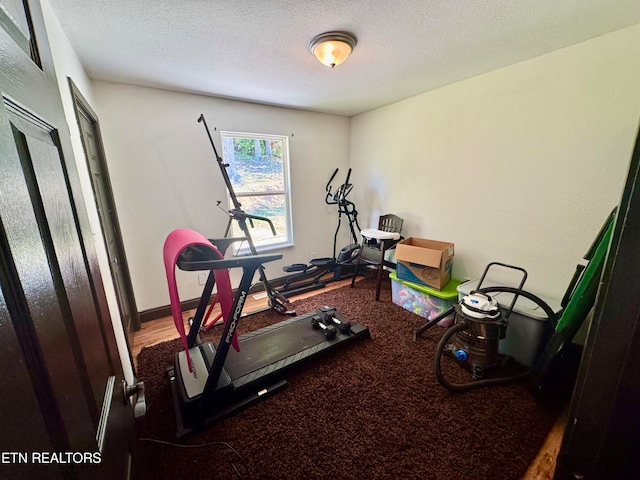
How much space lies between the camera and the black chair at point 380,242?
300 centimetres

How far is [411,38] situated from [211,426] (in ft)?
9.38

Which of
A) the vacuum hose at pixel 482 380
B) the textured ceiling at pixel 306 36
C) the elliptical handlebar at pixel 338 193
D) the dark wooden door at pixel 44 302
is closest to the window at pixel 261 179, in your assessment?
the elliptical handlebar at pixel 338 193

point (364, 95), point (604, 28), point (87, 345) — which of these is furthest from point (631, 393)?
point (364, 95)

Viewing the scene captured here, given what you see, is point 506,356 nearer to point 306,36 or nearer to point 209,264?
point 209,264

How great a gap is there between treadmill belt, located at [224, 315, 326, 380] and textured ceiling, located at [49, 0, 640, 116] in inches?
89.1

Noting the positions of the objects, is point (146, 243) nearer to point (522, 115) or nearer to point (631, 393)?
point (631, 393)

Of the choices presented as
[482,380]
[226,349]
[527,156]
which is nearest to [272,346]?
[226,349]

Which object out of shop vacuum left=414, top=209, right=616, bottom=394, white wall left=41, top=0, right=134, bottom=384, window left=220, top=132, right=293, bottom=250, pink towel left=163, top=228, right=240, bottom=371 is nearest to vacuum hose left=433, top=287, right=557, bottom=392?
shop vacuum left=414, top=209, right=616, bottom=394

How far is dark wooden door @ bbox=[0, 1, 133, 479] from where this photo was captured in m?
0.31

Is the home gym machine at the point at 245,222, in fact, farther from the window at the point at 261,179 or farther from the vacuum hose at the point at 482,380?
the vacuum hose at the point at 482,380

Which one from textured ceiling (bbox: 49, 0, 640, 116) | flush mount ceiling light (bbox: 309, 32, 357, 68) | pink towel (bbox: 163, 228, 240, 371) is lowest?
pink towel (bbox: 163, 228, 240, 371)

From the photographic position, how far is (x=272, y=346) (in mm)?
2072

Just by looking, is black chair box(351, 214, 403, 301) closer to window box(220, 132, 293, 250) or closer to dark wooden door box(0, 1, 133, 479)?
window box(220, 132, 293, 250)

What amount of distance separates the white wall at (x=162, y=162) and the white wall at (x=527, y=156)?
185 centimetres
